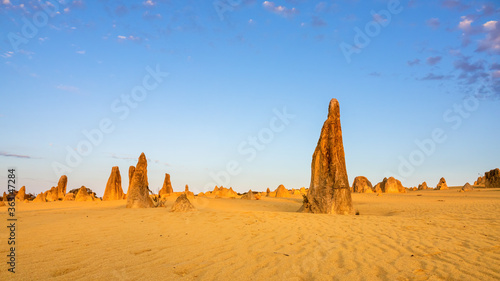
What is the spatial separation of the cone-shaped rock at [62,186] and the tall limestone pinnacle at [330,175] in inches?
1400

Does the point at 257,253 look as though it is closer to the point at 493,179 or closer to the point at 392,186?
the point at 392,186

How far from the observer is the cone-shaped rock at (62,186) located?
37.4 metres

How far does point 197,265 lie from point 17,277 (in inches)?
96.0

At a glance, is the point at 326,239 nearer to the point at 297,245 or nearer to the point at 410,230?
the point at 297,245

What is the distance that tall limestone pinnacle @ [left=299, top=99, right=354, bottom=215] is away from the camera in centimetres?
A: 1320

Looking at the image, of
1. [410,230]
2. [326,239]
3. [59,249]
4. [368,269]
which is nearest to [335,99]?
[410,230]

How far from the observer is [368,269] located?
178 inches

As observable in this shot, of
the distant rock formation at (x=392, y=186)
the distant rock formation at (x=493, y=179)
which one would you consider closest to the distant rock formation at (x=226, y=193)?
the distant rock formation at (x=392, y=186)

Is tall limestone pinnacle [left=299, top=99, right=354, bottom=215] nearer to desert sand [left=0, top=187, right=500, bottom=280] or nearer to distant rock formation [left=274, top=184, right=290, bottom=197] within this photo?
desert sand [left=0, top=187, right=500, bottom=280]

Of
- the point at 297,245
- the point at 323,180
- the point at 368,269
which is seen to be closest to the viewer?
the point at 368,269

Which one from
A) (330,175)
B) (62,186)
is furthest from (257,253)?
(62,186)

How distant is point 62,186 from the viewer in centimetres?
3819

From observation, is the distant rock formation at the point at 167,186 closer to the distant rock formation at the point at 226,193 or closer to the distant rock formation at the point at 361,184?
the distant rock formation at the point at 226,193

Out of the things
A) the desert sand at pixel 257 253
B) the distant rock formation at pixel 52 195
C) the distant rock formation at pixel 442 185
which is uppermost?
the distant rock formation at pixel 52 195
